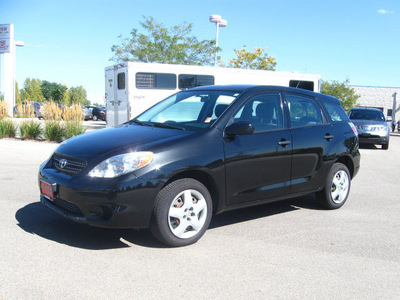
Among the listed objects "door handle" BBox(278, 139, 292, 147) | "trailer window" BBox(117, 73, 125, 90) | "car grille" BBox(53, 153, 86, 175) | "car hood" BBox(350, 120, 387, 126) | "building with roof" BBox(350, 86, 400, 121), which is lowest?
"car grille" BBox(53, 153, 86, 175)

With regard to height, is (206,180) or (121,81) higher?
(121,81)

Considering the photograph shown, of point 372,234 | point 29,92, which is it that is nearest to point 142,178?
point 372,234

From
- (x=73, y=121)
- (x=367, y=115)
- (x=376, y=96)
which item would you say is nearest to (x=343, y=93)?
(x=376, y=96)

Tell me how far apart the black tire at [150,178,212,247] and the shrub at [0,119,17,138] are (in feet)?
43.8

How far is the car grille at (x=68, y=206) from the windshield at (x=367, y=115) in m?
15.5

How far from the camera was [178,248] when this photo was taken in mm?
4164

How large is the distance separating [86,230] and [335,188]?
3591 millimetres

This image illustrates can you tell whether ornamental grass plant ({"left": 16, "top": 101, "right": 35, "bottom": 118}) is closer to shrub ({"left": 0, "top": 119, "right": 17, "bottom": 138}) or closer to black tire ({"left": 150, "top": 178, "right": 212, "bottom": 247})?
shrub ({"left": 0, "top": 119, "right": 17, "bottom": 138})

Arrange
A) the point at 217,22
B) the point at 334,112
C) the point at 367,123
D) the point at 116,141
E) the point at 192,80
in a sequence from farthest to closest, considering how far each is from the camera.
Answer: the point at 217,22 < the point at 367,123 < the point at 192,80 < the point at 334,112 < the point at 116,141

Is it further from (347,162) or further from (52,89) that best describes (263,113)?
(52,89)

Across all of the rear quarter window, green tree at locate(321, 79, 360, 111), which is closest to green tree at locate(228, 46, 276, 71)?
green tree at locate(321, 79, 360, 111)

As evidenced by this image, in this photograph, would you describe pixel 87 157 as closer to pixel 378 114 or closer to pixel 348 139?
pixel 348 139

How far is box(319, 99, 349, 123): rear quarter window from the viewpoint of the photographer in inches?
236

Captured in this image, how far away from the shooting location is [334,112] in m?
6.14
